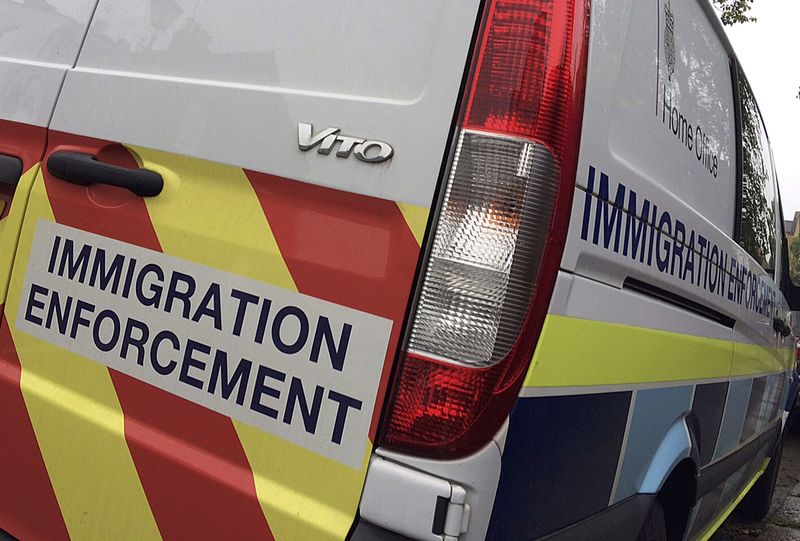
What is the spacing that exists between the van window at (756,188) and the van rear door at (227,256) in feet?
5.97

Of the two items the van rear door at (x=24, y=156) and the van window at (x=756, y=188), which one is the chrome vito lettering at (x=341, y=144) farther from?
the van window at (x=756, y=188)

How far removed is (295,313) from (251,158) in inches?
12.7

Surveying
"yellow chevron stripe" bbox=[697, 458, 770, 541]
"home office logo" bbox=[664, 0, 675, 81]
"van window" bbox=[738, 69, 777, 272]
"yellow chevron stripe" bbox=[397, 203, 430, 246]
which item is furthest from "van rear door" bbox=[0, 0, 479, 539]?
"yellow chevron stripe" bbox=[697, 458, 770, 541]

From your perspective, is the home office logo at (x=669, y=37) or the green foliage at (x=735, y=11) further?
the green foliage at (x=735, y=11)

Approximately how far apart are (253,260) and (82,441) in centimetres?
55

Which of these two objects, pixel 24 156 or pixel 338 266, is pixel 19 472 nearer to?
pixel 24 156

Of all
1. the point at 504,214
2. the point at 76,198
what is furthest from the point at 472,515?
the point at 76,198

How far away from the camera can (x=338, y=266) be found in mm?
1250

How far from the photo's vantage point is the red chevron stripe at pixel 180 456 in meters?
1.30

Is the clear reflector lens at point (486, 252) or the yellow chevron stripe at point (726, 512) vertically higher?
the clear reflector lens at point (486, 252)

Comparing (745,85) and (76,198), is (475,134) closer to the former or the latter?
(76,198)

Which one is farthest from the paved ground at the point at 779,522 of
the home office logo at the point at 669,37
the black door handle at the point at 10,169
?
the black door handle at the point at 10,169

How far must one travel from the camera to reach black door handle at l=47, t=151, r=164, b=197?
4.78 ft

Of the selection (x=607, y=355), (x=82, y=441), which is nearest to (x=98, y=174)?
(x=82, y=441)
